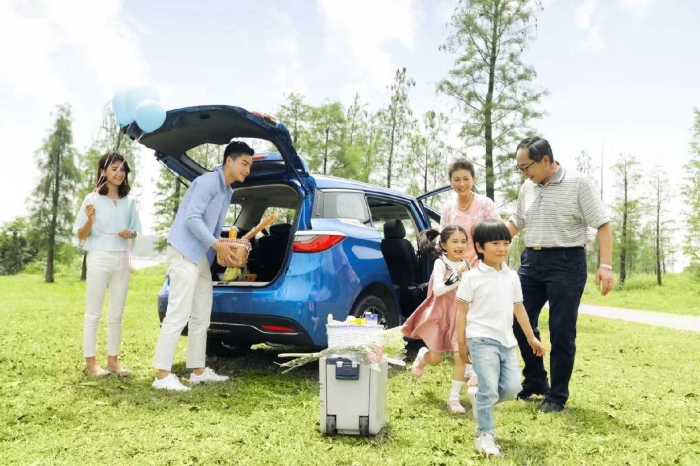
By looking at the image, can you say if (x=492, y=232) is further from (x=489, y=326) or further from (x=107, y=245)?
(x=107, y=245)

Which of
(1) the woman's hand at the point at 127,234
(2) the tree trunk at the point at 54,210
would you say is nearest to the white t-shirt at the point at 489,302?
(1) the woman's hand at the point at 127,234

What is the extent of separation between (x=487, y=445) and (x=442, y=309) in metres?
1.38

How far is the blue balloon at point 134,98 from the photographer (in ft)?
15.1

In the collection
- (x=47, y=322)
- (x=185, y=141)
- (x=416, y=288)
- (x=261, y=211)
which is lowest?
(x=47, y=322)

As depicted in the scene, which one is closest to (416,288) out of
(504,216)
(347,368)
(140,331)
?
(347,368)

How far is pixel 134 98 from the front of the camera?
468cm

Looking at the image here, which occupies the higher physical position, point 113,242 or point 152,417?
point 113,242

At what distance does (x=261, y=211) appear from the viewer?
5988mm

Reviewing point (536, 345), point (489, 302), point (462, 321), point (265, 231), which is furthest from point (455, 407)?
point (265, 231)

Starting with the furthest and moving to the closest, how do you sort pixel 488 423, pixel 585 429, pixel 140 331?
pixel 140 331 → pixel 585 429 → pixel 488 423

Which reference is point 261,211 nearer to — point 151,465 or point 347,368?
point 347,368

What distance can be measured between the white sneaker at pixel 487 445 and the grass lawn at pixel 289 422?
2.8 inches

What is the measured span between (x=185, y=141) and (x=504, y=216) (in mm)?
12402

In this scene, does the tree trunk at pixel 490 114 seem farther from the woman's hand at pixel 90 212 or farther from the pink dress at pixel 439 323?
the woman's hand at pixel 90 212
